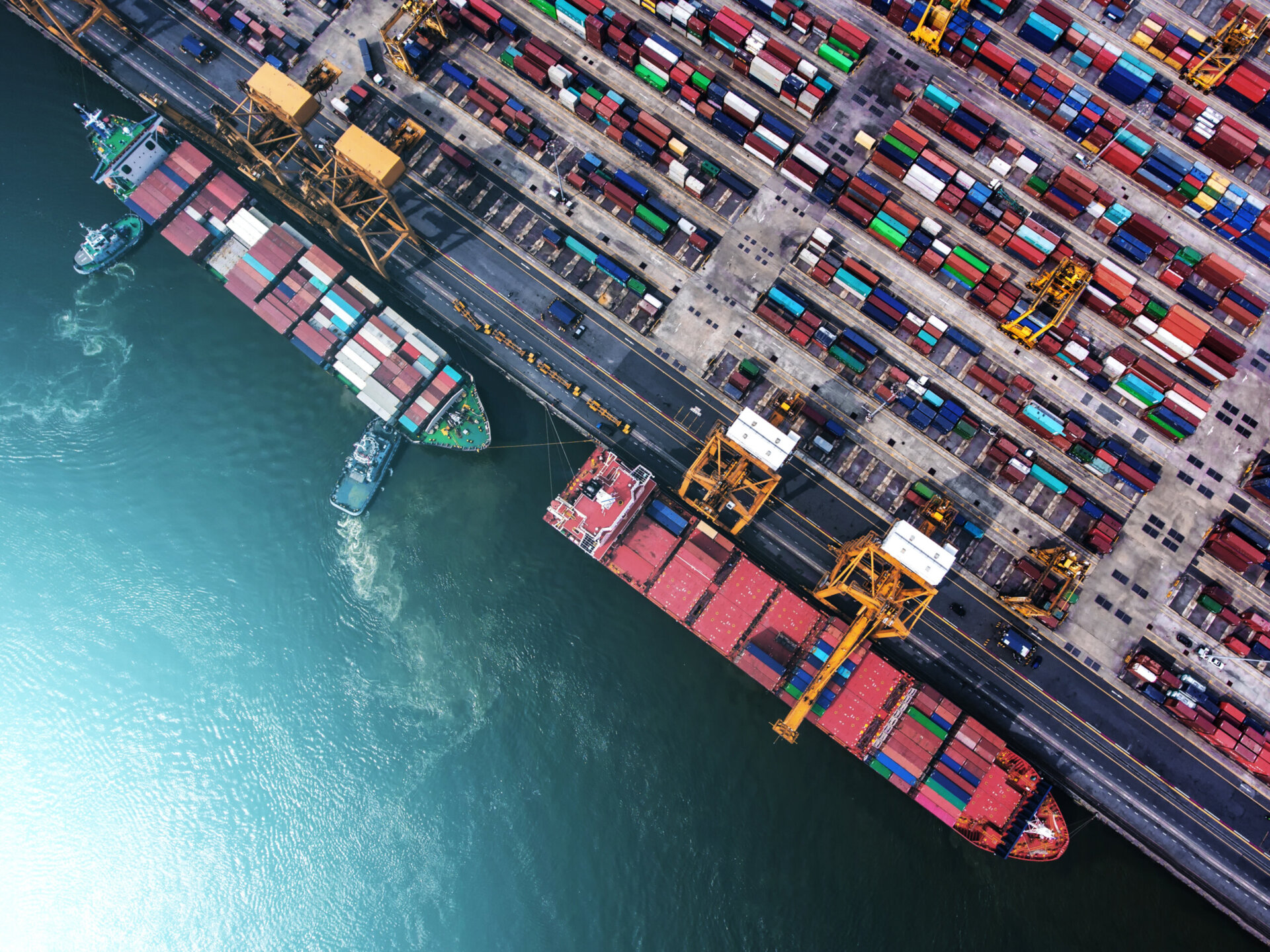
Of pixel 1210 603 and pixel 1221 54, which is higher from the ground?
pixel 1221 54

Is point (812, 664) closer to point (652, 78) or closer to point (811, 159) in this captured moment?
point (811, 159)

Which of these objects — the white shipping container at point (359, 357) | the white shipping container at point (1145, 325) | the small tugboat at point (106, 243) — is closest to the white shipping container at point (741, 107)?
the white shipping container at point (1145, 325)

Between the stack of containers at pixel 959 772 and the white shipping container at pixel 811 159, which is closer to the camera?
the stack of containers at pixel 959 772

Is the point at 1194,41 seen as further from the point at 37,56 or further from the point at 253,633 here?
the point at 37,56

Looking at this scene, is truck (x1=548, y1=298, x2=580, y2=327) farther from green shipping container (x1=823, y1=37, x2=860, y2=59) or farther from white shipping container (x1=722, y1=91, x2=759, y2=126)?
green shipping container (x1=823, y1=37, x2=860, y2=59)

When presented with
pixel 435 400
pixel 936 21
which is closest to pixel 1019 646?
pixel 435 400

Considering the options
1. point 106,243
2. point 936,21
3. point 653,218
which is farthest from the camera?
point 936,21

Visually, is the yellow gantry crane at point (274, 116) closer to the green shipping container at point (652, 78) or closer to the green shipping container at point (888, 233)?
the green shipping container at point (652, 78)

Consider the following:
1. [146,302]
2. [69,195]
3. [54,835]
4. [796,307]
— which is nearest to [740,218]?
[796,307]
